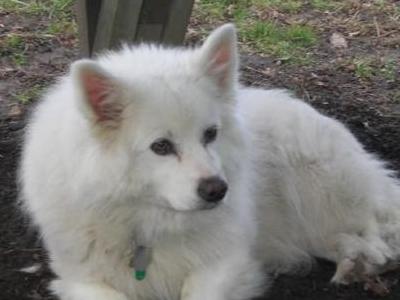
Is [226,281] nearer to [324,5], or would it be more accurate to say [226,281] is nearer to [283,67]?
[283,67]

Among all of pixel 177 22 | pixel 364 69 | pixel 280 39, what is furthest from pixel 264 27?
pixel 177 22

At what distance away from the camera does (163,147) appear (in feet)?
9.80

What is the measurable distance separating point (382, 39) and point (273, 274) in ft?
11.7

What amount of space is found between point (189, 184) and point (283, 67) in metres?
3.63

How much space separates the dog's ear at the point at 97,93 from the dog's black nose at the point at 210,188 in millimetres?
423

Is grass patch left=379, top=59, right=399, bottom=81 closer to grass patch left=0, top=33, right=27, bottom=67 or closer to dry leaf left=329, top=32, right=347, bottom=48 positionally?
dry leaf left=329, top=32, right=347, bottom=48

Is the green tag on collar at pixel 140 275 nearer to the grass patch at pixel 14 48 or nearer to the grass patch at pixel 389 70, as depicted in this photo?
the grass patch at pixel 14 48

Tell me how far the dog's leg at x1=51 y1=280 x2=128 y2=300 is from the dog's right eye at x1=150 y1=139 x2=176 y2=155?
72cm

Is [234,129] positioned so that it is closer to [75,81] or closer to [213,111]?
[213,111]

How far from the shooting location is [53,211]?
330 centimetres

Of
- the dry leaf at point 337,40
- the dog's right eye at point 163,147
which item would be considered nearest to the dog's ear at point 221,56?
the dog's right eye at point 163,147

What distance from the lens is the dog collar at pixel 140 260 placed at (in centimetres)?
340

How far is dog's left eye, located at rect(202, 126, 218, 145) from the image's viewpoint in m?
3.06

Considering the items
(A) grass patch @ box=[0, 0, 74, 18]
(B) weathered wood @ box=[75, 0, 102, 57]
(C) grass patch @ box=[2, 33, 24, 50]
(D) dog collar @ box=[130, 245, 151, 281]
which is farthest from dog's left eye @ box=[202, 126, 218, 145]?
(A) grass patch @ box=[0, 0, 74, 18]
